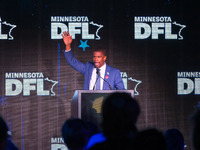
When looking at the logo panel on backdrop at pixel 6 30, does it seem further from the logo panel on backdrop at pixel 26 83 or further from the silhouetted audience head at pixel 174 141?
the silhouetted audience head at pixel 174 141

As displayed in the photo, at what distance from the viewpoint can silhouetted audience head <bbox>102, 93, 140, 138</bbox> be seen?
1.49m

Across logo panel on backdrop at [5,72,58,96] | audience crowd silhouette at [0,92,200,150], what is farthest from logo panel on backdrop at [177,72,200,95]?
audience crowd silhouette at [0,92,200,150]

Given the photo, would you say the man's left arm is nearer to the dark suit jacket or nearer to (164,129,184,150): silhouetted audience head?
the dark suit jacket

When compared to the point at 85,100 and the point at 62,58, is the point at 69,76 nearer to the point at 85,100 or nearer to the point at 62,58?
the point at 62,58

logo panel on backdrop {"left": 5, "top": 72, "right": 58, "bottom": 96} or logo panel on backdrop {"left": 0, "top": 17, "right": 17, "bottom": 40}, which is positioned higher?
logo panel on backdrop {"left": 0, "top": 17, "right": 17, "bottom": 40}

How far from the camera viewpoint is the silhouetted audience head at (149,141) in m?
1.39

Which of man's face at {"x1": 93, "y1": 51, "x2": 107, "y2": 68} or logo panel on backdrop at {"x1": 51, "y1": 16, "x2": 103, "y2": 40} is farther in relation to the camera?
logo panel on backdrop at {"x1": 51, "y1": 16, "x2": 103, "y2": 40}

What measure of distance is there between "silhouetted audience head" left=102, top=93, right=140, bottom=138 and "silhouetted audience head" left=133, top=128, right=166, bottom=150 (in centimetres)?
9

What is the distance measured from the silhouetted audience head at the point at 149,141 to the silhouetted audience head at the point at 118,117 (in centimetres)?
9

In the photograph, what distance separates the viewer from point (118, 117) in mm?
1492

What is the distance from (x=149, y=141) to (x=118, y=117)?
17 cm

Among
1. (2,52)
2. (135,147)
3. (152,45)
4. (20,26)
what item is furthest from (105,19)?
(135,147)

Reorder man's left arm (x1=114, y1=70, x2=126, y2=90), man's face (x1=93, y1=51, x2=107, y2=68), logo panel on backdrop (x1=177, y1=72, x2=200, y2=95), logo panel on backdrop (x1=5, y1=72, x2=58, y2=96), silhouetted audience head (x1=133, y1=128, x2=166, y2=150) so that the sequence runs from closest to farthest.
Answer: silhouetted audience head (x1=133, y1=128, x2=166, y2=150)
man's left arm (x1=114, y1=70, x2=126, y2=90)
man's face (x1=93, y1=51, x2=107, y2=68)
logo panel on backdrop (x1=5, y1=72, x2=58, y2=96)
logo panel on backdrop (x1=177, y1=72, x2=200, y2=95)

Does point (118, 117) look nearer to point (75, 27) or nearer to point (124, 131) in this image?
point (124, 131)
